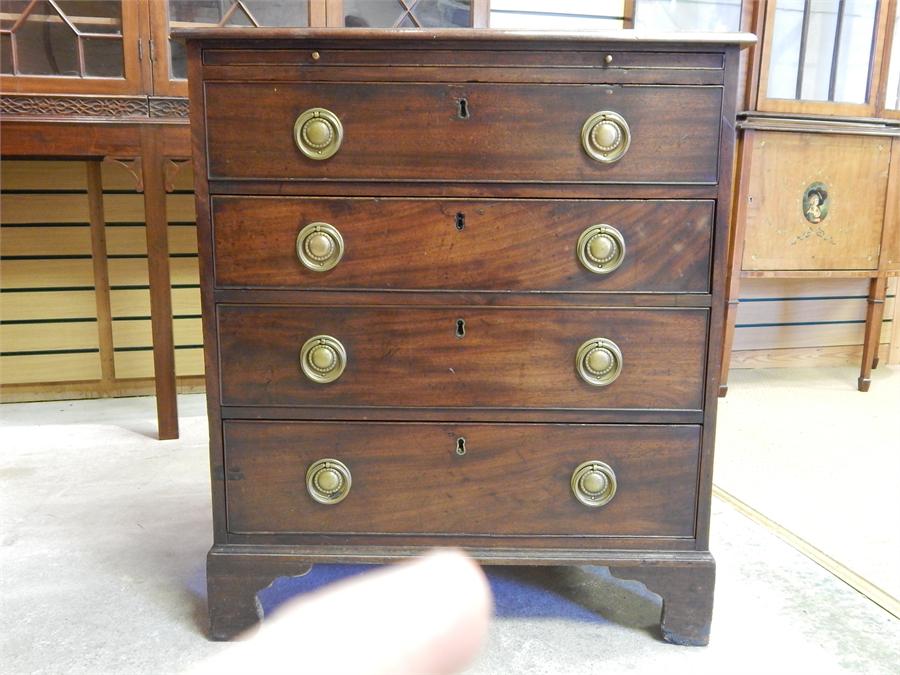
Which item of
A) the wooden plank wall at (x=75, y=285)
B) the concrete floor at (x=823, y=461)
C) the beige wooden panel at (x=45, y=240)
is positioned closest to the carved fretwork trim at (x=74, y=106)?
the wooden plank wall at (x=75, y=285)

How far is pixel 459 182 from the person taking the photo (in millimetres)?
1315

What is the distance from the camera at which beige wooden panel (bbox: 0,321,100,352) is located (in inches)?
124

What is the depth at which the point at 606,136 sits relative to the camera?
1.29 metres

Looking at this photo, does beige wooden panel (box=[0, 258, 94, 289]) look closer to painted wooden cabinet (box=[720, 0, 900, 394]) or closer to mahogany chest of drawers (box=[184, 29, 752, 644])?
mahogany chest of drawers (box=[184, 29, 752, 644])

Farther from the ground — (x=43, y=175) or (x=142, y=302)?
(x=43, y=175)

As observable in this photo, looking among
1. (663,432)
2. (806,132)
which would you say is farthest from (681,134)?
(806,132)

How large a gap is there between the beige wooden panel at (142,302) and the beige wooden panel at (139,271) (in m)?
0.04

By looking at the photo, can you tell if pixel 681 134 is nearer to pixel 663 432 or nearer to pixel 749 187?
pixel 663 432

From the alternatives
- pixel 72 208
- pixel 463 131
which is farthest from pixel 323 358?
pixel 72 208

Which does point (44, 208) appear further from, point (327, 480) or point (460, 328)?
point (460, 328)

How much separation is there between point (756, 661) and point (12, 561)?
5.54ft

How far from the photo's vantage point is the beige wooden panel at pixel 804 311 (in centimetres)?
383

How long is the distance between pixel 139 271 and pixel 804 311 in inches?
133

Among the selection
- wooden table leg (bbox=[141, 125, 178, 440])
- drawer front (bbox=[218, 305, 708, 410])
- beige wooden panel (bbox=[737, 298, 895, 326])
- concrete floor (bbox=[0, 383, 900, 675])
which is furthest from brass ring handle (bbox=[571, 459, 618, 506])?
beige wooden panel (bbox=[737, 298, 895, 326])
